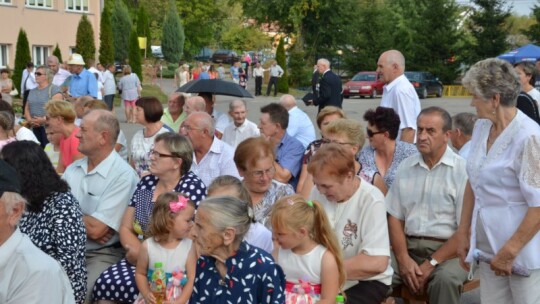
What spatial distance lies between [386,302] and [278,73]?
33.8 metres

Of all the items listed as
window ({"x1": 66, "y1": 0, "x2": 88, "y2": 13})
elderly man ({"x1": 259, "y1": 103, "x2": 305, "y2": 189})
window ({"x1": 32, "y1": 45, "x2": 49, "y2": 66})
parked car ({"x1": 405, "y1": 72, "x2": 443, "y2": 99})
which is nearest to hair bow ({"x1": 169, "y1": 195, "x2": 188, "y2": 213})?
elderly man ({"x1": 259, "y1": 103, "x2": 305, "y2": 189})

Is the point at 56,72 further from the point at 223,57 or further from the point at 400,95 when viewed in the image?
the point at 223,57

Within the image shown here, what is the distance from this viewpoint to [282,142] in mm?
7344

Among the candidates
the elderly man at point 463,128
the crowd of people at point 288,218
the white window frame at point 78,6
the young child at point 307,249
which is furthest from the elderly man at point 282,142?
the white window frame at point 78,6

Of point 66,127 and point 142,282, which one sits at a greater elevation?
point 66,127

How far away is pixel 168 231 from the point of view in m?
4.59

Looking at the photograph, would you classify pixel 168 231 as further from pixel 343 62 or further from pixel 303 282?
pixel 343 62

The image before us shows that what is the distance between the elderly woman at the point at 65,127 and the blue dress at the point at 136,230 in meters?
1.82

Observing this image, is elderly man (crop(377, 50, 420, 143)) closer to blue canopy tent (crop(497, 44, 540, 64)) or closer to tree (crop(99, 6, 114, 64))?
blue canopy tent (crop(497, 44, 540, 64))

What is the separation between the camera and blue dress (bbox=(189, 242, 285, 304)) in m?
3.66

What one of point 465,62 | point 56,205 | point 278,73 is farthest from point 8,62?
point 56,205

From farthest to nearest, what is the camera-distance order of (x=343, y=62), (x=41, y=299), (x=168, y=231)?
(x=343, y=62) → (x=168, y=231) → (x=41, y=299)

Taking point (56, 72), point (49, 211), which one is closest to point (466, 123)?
point (49, 211)

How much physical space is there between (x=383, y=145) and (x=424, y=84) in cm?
3533
